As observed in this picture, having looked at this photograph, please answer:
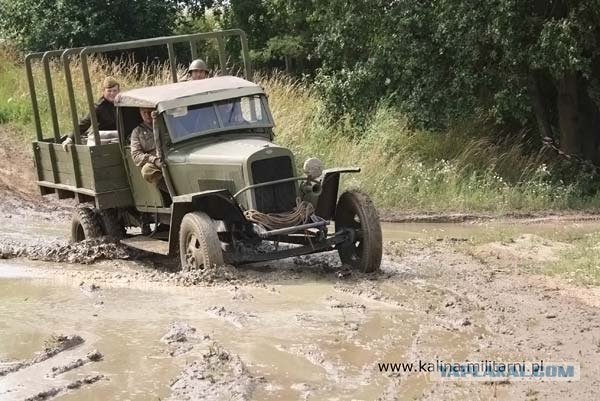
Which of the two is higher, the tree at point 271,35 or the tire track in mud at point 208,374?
the tree at point 271,35

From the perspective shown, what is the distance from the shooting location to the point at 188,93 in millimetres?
9812

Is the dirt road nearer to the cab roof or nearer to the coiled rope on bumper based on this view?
the coiled rope on bumper

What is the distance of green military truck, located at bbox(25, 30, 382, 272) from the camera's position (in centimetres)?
906

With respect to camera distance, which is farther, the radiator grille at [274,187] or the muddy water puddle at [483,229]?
the muddy water puddle at [483,229]

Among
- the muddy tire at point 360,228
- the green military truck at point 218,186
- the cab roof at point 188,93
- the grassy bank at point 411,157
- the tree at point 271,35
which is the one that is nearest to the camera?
the green military truck at point 218,186

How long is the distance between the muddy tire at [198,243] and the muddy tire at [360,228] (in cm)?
142

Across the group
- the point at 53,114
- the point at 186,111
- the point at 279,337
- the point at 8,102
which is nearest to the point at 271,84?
the point at 8,102

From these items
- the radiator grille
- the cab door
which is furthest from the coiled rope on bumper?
the cab door

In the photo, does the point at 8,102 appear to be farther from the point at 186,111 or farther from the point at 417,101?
the point at 186,111

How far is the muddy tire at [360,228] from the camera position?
30.2 ft

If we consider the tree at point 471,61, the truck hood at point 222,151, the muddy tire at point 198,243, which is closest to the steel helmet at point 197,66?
the truck hood at point 222,151

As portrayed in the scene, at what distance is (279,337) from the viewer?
23.2 ft

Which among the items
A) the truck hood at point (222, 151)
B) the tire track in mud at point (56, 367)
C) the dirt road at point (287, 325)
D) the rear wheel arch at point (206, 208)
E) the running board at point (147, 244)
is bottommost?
the running board at point (147, 244)

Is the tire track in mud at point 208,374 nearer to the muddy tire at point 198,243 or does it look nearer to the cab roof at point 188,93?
the muddy tire at point 198,243
